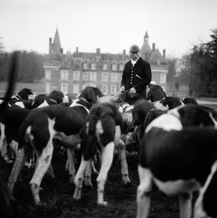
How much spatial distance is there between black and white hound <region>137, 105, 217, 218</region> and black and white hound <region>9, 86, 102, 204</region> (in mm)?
2090

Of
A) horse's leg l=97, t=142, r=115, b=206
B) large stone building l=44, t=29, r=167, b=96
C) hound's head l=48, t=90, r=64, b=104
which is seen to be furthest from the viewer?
large stone building l=44, t=29, r=167, b=96

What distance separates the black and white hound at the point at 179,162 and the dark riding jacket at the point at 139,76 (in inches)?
188

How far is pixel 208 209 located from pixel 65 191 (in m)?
3.65

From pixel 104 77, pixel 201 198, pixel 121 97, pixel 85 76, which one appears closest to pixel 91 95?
pixel 121 97

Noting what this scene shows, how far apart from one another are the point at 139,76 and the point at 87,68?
264ft

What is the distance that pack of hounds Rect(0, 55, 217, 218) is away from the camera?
3.35 metres

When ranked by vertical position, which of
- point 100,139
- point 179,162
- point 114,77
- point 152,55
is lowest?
point 114,77

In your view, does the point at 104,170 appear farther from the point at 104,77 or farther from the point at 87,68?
the point at 104,77

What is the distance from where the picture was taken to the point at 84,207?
5.34 m

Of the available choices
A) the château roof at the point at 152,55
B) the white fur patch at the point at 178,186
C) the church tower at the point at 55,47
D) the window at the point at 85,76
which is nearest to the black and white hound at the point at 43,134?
the white fur patch at the point at 178,186

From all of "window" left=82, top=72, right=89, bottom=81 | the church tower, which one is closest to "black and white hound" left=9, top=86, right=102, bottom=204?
"window" left=82, top=72, right=89, bottom=81

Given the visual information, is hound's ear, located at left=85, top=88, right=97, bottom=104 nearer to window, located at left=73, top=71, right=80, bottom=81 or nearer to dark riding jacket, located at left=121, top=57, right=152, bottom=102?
dark riding jacket, located at left=121, top=57, right=152, bottom=102

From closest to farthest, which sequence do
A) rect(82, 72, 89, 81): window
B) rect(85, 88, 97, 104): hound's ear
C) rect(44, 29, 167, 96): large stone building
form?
rect(85, 88, 97, 104): hound's ear < rect(44, 29, 167, 96): large stone building < rect(82, 72, 89, 81): window

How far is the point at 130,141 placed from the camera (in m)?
8.50
